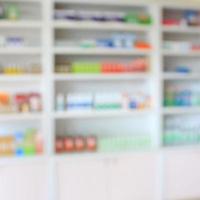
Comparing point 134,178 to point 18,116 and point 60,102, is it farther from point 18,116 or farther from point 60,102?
point 18,116

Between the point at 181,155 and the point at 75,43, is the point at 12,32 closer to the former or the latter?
the point at 75,43

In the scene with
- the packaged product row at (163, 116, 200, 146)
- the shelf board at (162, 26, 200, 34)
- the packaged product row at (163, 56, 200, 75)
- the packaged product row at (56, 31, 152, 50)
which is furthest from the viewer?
the packaged product row at (163, 56, 200, 75)

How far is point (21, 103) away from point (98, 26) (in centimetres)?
106

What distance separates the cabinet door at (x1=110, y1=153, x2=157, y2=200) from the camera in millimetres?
2750

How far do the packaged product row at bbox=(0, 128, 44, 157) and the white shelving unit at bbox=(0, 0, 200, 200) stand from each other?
2.8 inches

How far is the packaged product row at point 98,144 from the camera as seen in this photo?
108 inches

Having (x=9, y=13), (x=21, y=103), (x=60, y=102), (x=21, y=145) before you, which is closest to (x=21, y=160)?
(x=21, y=145)

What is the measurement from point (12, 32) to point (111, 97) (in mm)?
1205

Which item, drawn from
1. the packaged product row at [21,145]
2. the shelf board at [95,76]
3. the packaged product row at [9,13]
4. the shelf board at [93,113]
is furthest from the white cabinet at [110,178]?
the packaged product row at [9,13]

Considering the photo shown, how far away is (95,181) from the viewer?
2.70 m

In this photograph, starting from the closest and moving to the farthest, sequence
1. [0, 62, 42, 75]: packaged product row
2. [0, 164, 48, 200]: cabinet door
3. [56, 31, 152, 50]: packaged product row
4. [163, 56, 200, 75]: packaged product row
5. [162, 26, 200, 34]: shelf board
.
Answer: [0, 164, 48, 200]: cabinet door → [0, 62, 42, 75]: packaged product row → [56, 31, 152, 50]: packaged product row → [162, 26, 200, 34]: shelf board → [163, 56, 200, 75]: packaged product row

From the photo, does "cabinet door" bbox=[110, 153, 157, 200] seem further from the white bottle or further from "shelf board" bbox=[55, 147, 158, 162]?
the white bottle

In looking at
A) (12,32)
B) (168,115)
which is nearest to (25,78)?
(12,32)

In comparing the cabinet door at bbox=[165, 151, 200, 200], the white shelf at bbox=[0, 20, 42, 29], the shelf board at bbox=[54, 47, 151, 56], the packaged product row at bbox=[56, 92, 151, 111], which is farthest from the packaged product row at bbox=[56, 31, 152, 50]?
the cabinet door at bbox=[165, 151, 200, 200]
